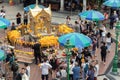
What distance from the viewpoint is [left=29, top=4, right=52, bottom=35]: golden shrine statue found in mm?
25594

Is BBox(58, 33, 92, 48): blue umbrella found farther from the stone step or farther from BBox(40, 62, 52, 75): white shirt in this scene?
the stone step

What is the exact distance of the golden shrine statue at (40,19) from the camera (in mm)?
25594

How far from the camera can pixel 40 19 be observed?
26.0 metres

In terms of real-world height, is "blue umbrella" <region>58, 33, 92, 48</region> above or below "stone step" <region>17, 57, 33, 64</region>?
above

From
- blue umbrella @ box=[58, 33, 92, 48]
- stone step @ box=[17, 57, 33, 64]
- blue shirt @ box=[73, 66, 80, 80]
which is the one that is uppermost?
blue umbrella @ box=[58, 33, 92, 48]

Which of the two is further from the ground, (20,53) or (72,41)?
(72,41)

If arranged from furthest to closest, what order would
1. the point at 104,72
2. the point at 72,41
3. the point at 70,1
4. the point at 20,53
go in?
the point at 70,1 < the point at 20,53 < the point at 104,72 < the point at 72,41

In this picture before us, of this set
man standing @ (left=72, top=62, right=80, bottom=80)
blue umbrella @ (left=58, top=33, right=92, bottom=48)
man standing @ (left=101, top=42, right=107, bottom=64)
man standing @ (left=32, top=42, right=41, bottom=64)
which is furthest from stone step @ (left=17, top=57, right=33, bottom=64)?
man standing @ (left=72, top=62, right=80, bottom=80)

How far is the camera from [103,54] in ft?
73.8

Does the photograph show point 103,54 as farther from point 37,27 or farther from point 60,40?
point 37,27

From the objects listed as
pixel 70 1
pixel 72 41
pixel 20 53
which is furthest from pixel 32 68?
pixel 70 1

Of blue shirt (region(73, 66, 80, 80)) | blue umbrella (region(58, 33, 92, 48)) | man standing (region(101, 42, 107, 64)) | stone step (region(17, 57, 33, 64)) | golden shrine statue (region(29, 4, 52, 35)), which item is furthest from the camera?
golden shrine statue (region(29, 4, 52, 35))

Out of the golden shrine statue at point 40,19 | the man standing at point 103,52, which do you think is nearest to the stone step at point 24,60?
the golden shrine statue at point 40,19

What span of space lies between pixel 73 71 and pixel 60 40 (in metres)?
2.44
